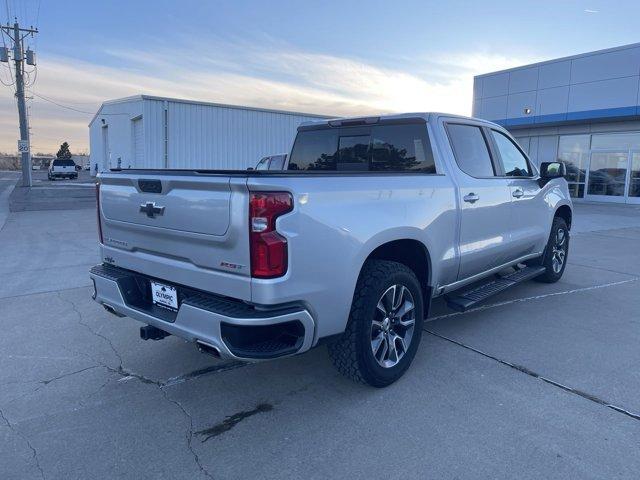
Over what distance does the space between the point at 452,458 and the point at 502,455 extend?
294mm

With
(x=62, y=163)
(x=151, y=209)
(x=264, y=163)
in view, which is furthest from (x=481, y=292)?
(x=62, y=163)

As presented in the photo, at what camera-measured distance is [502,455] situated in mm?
2867

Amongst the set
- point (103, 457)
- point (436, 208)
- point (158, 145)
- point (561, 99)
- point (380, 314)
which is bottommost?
point (103, 457)

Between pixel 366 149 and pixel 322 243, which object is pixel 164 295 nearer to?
pixel 322 243

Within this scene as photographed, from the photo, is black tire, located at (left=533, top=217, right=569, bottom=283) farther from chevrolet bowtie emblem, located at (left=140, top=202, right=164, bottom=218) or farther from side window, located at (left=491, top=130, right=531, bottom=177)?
chevrolet bowtie emblem, located at (left=140, top=202, right=164, bottom=218)

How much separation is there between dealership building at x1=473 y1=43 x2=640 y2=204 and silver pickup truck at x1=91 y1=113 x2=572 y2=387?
19026 mm

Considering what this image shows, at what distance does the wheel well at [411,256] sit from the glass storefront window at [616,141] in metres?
21.3

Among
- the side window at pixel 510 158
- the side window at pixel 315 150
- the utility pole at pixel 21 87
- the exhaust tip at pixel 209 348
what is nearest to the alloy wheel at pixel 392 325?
the exhaust tip at pixel 209 348

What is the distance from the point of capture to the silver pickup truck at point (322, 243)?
2803 millimetres

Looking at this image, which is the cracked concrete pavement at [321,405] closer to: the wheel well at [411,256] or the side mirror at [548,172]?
the wheel well at [411,256]

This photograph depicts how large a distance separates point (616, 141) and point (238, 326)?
23585 mm

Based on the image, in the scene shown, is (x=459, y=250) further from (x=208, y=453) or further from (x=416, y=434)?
(x=208, y=453)

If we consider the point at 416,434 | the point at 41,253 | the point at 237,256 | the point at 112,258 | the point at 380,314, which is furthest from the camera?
the point at 41,253

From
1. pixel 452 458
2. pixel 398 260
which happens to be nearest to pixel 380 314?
pixel 398 260
